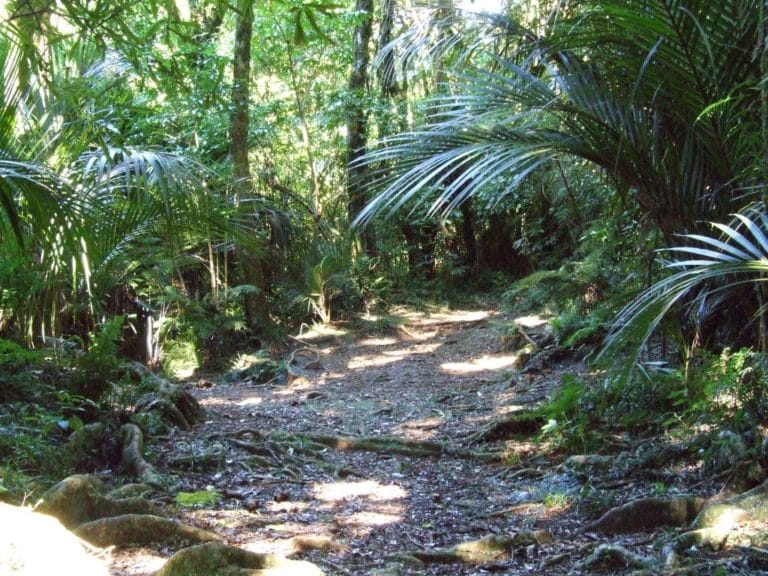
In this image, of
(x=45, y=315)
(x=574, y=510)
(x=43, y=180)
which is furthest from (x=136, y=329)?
(x=574, y=510)

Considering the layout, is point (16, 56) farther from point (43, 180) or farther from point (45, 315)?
point (45, 315)

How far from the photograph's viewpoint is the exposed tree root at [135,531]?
3.34 metres

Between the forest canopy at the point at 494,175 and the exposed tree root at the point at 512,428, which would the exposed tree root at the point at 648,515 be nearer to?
the forest canopy at the point at 494,175

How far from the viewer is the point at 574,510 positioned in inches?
173

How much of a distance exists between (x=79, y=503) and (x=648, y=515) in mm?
2933

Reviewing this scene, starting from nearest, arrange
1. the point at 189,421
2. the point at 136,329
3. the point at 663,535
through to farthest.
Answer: the point at 663,535 → the point at 189,421 → the point at 136,329

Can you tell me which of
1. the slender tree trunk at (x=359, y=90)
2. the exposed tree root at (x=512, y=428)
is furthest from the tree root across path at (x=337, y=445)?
the slender tree trunk at (x=359, y=90)

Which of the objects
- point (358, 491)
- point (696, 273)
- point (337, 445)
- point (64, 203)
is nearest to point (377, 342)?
point (337, 445)

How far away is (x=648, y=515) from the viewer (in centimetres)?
387

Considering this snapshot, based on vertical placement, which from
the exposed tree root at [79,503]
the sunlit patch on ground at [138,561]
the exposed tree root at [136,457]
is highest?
the exposed tree root at [79,503]

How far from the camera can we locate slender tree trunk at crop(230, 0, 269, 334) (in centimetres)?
1027

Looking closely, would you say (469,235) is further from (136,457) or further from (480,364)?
(136,457)

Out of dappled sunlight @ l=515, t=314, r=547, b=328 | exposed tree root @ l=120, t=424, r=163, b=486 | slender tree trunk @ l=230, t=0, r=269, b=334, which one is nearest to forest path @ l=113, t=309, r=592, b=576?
exposed tree root @ l=120, t=424, r=163, b=486

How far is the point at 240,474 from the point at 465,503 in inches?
64.7
